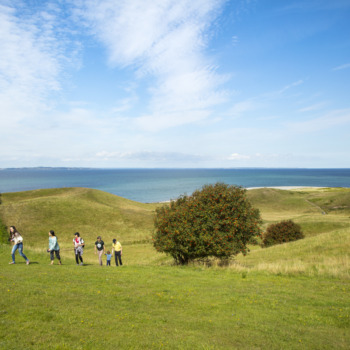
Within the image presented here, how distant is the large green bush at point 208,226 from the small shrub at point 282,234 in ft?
70.5

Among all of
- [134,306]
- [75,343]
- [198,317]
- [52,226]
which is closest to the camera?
[75,343]

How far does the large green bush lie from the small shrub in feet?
70.5

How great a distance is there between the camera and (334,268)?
18.0m

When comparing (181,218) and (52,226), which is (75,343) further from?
(52,226)

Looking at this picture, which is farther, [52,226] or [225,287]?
[52,226]

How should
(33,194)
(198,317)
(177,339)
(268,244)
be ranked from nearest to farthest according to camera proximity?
(177,339), (198,317), (268,244), (33,194)

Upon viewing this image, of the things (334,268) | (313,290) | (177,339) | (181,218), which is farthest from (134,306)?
(334,268)

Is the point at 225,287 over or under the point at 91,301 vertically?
under

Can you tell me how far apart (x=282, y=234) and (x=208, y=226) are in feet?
84.4

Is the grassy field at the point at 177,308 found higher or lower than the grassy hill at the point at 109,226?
higher

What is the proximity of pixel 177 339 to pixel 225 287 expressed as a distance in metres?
7.12

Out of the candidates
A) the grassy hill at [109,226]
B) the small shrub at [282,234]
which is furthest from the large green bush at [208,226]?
the small shrub at [282,234]

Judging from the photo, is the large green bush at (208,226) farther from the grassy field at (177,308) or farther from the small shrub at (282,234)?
the small shrub at (282,234)

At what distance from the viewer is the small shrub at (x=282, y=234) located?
41.9m
